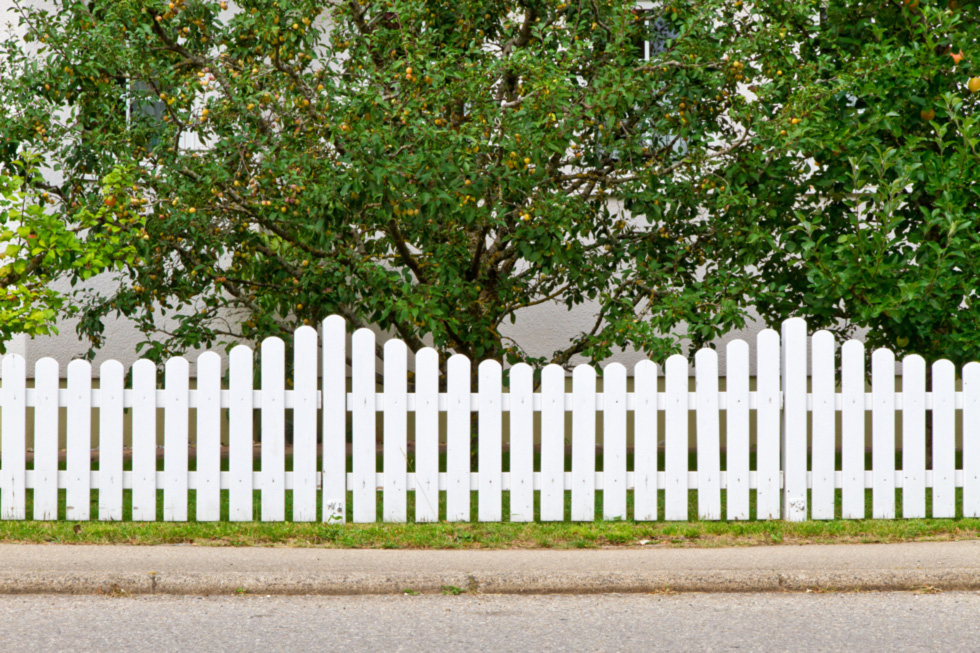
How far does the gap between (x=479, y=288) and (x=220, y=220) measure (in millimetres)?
1965

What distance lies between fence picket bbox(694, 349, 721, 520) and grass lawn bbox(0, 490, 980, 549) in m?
0.12

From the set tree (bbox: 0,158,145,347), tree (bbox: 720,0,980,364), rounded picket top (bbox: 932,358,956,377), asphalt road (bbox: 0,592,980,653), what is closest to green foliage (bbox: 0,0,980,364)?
tree (bbox: 720,0,980,364)

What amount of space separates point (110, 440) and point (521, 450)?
2350mm

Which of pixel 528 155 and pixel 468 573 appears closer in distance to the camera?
pixel 468 573

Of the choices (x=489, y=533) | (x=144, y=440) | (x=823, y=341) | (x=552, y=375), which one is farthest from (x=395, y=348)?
(x=823, y=341)

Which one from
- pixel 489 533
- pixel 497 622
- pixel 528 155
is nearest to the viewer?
pixel 497 622

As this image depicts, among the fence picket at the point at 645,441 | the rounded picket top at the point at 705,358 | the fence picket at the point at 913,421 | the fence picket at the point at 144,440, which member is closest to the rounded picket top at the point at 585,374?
the fence picket at the point at 645,441

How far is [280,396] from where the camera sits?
592cm

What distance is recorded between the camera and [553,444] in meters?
5.98

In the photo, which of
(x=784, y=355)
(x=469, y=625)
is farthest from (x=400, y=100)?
(x=469, y=625)

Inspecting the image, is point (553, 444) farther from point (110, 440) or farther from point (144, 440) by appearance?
point (110, 440)

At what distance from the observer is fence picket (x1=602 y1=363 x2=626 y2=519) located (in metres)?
5.92

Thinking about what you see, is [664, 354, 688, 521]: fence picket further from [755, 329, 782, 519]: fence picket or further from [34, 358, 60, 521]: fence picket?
[34, 358, 60, 521]: fence picket

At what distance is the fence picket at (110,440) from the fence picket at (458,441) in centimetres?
187
